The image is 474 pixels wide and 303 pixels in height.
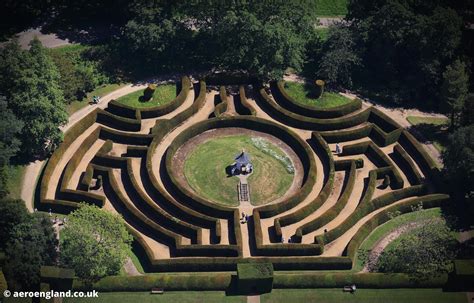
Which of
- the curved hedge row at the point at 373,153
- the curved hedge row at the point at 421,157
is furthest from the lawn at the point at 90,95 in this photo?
the curved hedge row at the point at 421,157

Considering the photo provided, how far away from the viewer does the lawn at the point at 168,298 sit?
101312mm

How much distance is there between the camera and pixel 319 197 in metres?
114

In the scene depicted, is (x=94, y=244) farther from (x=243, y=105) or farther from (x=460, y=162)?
(x=460, y=162)

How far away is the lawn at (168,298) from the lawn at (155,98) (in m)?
37.9

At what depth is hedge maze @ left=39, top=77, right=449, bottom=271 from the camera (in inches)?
4242

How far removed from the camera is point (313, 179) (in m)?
117

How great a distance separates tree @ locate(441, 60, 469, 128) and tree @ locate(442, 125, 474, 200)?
31.7 feet

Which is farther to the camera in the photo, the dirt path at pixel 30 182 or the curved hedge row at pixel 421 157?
the curved hedge row at pixel 421 157

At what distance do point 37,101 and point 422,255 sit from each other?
198 ft

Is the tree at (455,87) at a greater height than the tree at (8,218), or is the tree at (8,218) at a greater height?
the tree at (455,87)

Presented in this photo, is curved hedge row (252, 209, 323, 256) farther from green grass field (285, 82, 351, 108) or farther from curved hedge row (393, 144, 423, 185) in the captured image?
green grass field (285, 82, 351, 108)

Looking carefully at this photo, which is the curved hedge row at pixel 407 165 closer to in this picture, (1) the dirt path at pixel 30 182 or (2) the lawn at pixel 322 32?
(2) the lawn at pixel 322 32

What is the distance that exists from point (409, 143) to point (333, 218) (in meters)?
21.7

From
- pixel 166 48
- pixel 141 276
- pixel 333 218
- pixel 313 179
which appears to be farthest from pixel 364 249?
pixel 166 48
